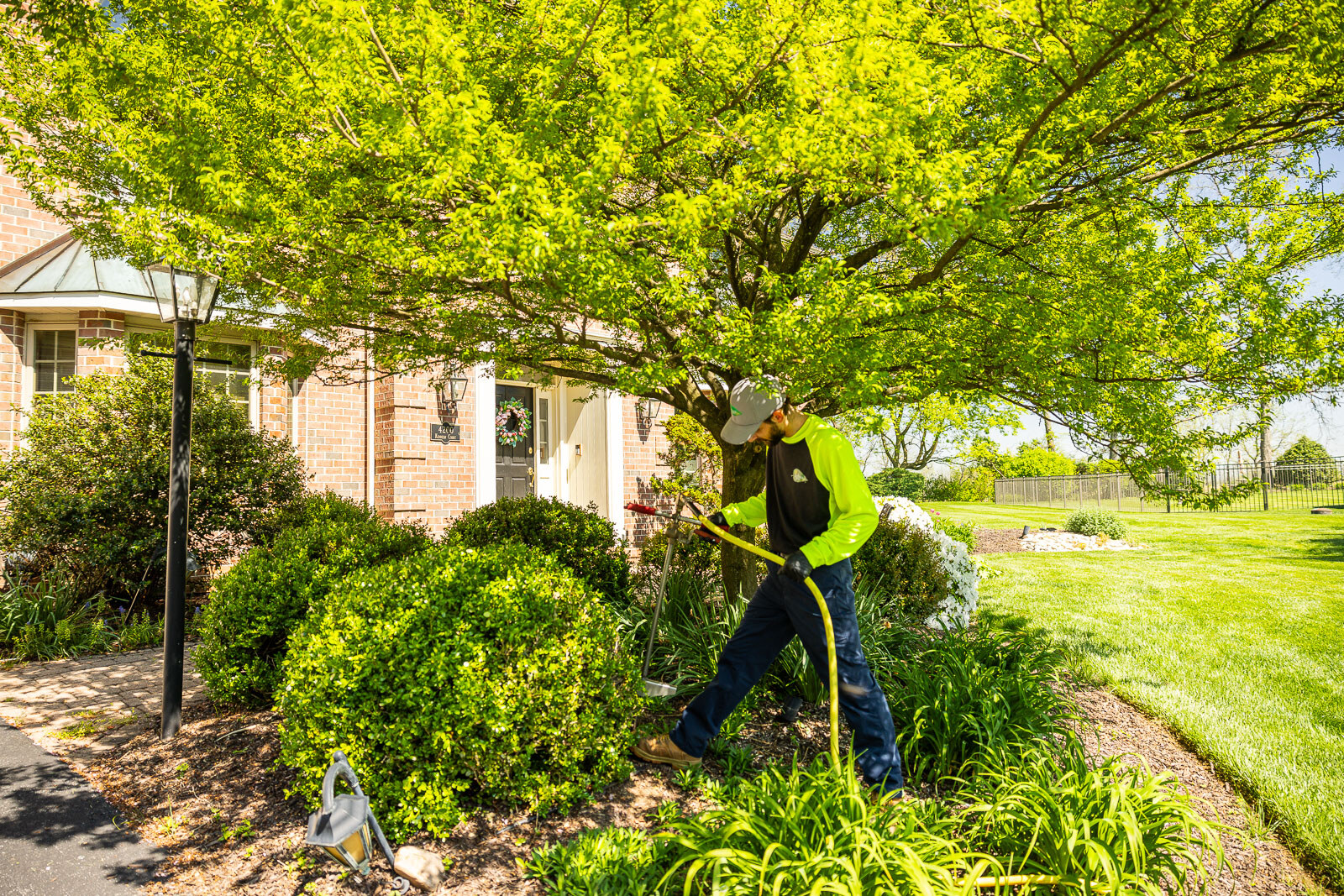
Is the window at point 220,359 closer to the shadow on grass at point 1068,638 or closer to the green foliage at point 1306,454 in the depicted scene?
the shadow on grass at point 1068,638

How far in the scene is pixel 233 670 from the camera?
469 centimetres

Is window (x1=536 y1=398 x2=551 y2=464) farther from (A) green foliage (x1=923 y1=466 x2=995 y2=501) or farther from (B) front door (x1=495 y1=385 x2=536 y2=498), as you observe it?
(A) green foliage (x1=923 y1=466 x2=995 y2=501)

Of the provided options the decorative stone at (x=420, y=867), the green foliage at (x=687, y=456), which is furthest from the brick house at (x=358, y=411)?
the decorative stone at (x=420, y=867)

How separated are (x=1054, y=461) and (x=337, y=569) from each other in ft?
108

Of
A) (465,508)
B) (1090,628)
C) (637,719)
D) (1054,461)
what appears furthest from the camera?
(1054,461)

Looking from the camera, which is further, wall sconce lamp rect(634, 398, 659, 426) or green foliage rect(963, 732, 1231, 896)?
wall sconce lamp rect(634, 398, 659, 426)

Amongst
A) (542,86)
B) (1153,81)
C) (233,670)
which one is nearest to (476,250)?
(542,86)

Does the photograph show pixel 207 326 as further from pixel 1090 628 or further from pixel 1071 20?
pixel 1090 628

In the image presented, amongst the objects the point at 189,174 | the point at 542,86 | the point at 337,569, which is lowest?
the point at 337,569

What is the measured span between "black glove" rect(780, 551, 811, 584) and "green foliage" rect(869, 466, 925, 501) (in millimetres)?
21560

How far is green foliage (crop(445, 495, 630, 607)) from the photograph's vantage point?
598cm

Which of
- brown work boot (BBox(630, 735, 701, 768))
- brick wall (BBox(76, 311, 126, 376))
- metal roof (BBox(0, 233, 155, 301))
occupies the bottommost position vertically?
brown work boot (BBox(630, 735, 701, 768))

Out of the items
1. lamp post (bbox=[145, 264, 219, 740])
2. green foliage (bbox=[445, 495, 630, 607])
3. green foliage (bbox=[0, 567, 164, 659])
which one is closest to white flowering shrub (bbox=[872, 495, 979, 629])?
green foliage (bbox=[445, 495, 630, 607])

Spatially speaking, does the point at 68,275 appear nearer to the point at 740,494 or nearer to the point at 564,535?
the point at 564,535
